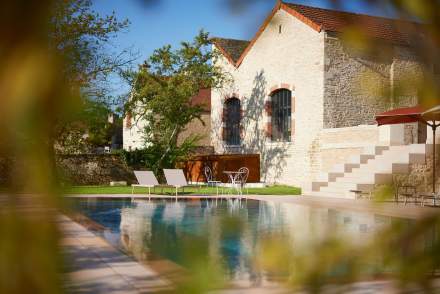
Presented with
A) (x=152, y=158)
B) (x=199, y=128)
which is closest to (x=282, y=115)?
(x=152, y=158)

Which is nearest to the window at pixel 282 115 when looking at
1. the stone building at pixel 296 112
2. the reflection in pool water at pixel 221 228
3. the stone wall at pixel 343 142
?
the stone building at pixel 296 112

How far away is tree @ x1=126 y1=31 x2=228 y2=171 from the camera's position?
21.0 metres

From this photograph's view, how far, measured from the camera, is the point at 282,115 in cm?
2109

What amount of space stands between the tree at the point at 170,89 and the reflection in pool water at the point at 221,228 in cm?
793

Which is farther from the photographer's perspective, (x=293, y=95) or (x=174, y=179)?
(x=293, y=95)

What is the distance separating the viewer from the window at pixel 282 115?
20.7 meters

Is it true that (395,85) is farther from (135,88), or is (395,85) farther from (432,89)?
(135,88)

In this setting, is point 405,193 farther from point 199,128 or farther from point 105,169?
point 199,128

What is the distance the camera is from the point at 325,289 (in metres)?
0.62

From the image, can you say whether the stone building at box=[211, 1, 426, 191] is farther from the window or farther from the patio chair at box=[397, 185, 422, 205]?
the patio chair at box=[397, 185, 422, 205]

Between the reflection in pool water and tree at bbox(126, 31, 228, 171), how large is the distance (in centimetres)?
793

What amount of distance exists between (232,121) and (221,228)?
922 inches

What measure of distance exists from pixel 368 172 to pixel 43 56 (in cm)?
1522

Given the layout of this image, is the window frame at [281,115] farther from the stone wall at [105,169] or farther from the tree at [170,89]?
the stone wall at [105,169]
